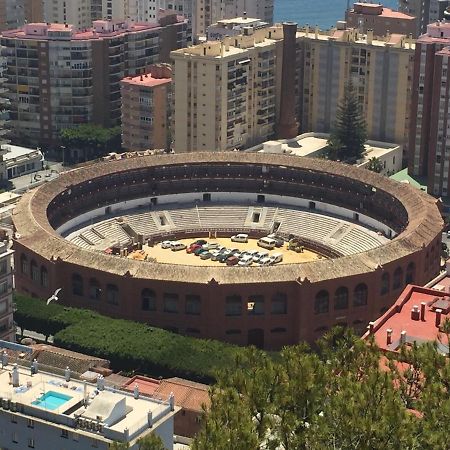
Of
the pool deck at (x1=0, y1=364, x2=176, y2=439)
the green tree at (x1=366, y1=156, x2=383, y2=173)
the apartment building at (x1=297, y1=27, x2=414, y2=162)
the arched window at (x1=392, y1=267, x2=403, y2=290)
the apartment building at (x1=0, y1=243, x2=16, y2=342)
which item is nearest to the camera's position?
the pool deck at (x1=0, y1=364, x2=176, y2=439)

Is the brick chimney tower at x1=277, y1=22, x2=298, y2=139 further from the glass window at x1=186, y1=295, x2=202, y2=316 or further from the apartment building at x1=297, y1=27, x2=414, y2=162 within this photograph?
the glass window at x1=186, y1=295, x2=202, y2=316

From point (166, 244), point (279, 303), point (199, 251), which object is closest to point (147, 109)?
point (166, 244)

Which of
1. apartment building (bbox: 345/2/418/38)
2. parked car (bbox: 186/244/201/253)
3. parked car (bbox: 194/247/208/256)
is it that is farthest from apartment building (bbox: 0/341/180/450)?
apartment building (bbox: 345/2/418/38)

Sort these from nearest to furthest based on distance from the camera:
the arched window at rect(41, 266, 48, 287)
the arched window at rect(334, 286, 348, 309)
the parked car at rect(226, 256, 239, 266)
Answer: the arched window at rect(334, 286, 348, 309), the arched window at rect(41, 266, 48, 287), the parked car at rect(226, 256, 239, 266)

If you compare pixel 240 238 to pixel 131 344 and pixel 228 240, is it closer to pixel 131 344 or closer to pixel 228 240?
pixel 228 240

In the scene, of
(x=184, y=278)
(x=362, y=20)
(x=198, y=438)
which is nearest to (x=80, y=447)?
(x=198, y=438)

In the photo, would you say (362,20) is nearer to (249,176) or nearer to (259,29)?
(259,29)

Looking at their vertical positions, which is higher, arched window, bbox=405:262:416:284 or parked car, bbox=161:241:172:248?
arched window, bbox=405:262:416:284

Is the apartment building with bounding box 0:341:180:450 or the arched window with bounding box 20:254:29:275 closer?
the apartment building with bounding box 0:341:180:450
